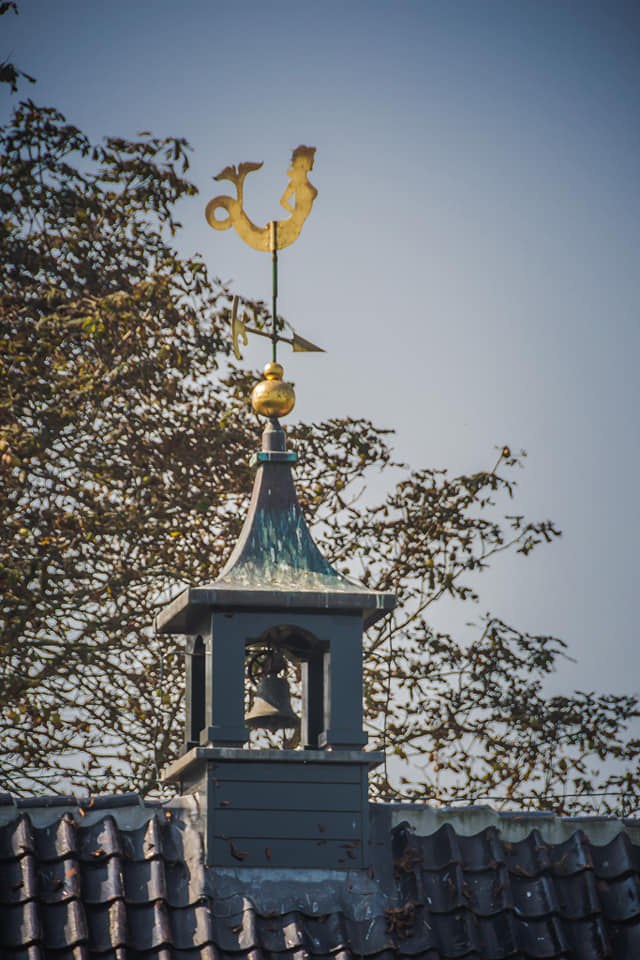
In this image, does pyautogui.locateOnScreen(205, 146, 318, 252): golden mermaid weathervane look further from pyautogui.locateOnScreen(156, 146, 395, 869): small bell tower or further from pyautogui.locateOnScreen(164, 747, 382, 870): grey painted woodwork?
pyautogui.locateOnScreen(164, 747, 382, 870): grey painted woodwork

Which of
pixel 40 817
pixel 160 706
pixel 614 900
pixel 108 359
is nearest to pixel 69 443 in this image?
pixel 108 359

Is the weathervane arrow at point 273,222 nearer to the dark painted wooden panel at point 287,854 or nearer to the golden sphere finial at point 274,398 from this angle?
the golden sphere finial at point 274,398

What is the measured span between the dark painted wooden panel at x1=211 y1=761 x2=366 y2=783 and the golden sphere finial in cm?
195

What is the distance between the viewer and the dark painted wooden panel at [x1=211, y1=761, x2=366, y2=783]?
851 cm

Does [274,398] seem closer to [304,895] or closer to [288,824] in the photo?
[288,824]

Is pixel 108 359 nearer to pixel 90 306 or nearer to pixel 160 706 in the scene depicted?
pixel 90 306

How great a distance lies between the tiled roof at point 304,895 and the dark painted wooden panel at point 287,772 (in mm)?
288

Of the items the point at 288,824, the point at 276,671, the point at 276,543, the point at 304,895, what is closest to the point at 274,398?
the point at 276,543

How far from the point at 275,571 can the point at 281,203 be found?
2114mm

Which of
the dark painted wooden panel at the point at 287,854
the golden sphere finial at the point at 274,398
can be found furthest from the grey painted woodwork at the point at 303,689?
the golden sphere finial at the point at 274,398

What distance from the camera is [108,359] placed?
13961 millimetres

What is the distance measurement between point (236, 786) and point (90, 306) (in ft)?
20.7

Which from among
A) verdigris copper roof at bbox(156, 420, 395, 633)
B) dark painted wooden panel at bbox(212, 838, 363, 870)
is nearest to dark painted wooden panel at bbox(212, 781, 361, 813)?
dark painted wooden panel at bbox(212, 838, 363, 870)

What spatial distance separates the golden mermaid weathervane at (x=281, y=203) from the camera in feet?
31.2
